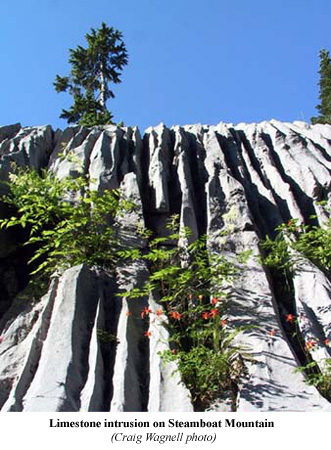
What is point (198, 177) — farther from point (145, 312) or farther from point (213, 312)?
point (213, 312)

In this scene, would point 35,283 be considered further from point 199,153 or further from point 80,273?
point 199,153

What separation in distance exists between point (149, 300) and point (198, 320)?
86cm

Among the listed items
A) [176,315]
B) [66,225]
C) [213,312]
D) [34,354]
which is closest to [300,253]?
[213,312]

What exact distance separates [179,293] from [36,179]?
3166mm

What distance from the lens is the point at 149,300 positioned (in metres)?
6.73

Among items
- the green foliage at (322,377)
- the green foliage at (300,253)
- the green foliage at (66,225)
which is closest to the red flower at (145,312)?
the green foliage at (66,225)

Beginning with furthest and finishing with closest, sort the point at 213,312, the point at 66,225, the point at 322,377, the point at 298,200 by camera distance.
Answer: the point at 298,200 → the point at 66,225 → the point at 213,312 → the point at 322,377

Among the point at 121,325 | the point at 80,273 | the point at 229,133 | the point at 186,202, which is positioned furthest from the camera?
the point at 229,133

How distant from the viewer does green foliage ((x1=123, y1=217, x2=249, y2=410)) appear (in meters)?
5.37

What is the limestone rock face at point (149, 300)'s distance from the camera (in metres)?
5.29

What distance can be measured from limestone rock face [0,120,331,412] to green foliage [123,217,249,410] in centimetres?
16

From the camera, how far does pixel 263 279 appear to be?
7.07 metres

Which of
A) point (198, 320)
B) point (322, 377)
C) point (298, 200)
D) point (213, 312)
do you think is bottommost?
point (322, 377)

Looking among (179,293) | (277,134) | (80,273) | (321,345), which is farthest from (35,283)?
(277,134)
